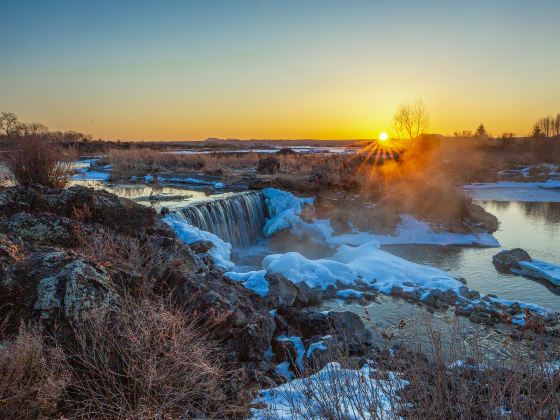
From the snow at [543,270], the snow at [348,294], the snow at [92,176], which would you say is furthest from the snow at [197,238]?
the snow at [92,176]

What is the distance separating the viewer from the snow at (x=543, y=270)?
13.4m

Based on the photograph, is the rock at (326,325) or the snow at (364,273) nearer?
the rock at (326,325)

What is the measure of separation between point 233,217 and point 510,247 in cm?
1322

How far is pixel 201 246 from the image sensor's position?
12.2m

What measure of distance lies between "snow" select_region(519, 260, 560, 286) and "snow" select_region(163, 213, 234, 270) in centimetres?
1094

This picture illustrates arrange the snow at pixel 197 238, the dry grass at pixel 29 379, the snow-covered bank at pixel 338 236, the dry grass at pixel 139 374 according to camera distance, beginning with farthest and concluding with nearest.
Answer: the snow-covered bank at pixel 338 236 < the snow at pixel 197 238 < the dry grass at pixel 139 374 < the dry grass at pixel 29 379

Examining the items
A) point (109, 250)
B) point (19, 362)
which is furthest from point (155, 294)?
point (19, 362)

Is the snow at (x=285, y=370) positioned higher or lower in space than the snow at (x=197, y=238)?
lower

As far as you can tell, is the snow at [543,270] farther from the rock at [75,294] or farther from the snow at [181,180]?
the snow at [181,180]

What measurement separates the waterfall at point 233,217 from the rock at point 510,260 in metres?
10.5

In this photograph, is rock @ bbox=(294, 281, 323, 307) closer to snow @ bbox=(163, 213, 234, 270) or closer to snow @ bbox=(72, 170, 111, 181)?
snow @ bbox=(163, 213, 234, 270)

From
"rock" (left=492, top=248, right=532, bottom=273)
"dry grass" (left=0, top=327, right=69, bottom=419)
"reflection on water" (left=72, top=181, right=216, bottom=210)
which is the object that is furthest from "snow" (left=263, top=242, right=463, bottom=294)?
"dry grass" (left=0, top=327, right=69, bottom=419)

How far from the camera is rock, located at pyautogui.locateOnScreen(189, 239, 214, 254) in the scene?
471 inches

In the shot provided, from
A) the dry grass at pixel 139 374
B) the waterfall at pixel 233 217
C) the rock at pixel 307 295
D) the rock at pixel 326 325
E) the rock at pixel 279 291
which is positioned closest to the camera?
the dry grass at pixel 139 374
